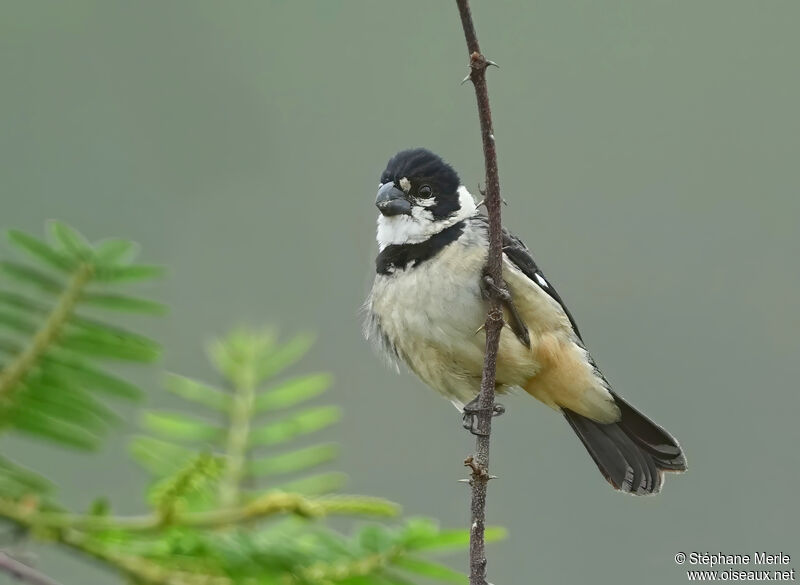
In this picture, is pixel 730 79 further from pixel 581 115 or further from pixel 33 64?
pixel 33 64

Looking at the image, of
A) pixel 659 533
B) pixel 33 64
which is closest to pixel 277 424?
pixel 659 533

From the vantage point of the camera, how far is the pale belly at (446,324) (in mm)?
3900

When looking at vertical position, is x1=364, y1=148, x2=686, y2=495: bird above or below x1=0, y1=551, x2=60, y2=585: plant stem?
above

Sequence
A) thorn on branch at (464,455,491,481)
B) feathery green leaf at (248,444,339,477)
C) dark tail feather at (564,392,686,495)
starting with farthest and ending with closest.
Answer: dark tail feather at (564,392,686,495), thorn on branch at (464,455,491,481), feathery green leaf at (248,444,339,477)

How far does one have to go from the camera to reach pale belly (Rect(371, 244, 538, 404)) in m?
3.90

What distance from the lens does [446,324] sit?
395 cm

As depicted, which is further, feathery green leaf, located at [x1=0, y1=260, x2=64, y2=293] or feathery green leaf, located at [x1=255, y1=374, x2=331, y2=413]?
feathery green leaf, located at [x1=255, y1=374, x2=331, y2=413]

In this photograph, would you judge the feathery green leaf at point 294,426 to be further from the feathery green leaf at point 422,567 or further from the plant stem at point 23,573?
the plant stem at point 23,573

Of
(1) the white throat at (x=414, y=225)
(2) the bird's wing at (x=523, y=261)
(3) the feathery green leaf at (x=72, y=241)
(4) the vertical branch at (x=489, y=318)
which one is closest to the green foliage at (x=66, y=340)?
(3) the feathery green leaf at (x=72, y=241)

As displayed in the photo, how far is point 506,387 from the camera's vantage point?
4.41 m

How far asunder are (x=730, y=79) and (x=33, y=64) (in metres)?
10.9

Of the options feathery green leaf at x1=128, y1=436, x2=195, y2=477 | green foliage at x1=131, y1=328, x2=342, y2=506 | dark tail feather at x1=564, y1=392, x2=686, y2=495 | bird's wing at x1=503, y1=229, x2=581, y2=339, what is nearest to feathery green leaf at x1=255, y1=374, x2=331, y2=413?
green foliage at x1=131, y1=328, x2=342, y2=506

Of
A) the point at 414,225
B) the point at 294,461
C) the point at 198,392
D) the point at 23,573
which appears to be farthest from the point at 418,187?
the point at 23,573

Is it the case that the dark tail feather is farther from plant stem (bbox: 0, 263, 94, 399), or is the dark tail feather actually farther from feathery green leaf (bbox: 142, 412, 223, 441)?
plant stem (bbox: 0, 263, 94, 399)
